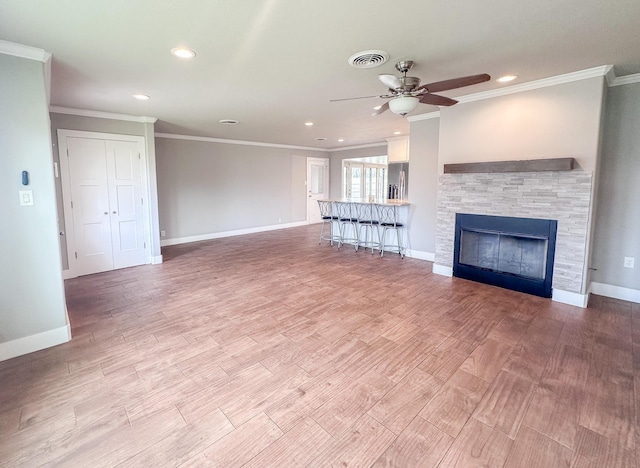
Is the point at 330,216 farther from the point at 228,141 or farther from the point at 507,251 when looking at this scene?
the point at 507,251

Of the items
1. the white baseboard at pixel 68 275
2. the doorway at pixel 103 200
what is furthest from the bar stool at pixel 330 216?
the white baseboard at pixel 68 275

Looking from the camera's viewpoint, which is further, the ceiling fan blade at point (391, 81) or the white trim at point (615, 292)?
the white trim at point (615, 292)

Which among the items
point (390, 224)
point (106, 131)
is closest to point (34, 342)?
point (106, 131)

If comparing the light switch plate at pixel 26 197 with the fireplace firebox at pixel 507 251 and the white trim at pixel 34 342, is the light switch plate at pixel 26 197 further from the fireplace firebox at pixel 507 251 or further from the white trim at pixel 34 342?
the fireplace firebox at pixel 507 251

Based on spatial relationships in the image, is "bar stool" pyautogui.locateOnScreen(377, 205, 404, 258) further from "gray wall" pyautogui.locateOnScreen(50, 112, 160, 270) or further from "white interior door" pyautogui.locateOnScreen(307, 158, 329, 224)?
"gray wall" pyautogui.locateOnScreen(50, 112, 160, 270)

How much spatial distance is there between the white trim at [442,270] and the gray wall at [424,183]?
2.11 feet

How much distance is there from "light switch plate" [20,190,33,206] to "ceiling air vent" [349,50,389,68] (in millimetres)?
2933

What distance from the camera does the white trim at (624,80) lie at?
3.37 m

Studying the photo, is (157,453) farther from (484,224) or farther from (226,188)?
(226,188)

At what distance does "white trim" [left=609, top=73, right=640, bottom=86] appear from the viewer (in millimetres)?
3370

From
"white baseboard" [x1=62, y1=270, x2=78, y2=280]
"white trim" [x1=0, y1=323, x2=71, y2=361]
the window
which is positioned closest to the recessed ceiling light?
"white trim" [x1=0, y1=323, x2=71, y2=361]

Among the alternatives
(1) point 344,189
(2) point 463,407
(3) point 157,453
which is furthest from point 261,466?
(1) point 344,189

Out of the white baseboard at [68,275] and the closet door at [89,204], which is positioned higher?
the closet door at [89,204]

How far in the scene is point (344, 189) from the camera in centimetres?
994
